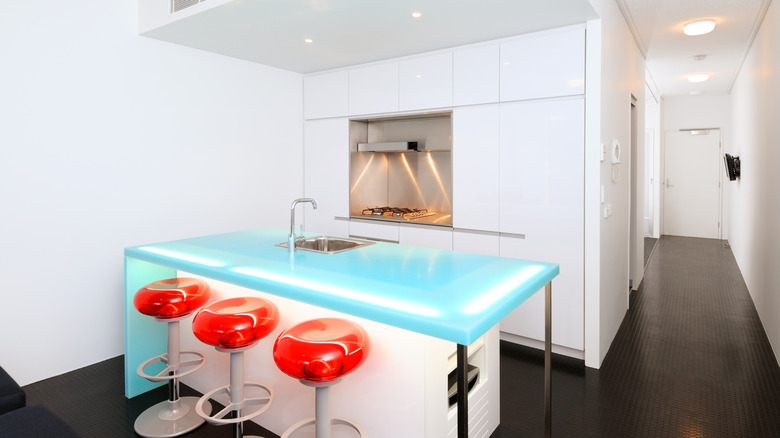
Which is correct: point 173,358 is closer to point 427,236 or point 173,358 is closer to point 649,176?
point 427,236

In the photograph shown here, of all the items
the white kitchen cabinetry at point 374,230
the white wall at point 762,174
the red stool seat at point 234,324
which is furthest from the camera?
the white kitchen cabinetry at point 374,230

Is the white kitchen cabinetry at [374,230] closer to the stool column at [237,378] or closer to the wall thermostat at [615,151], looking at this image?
the wall thermostat at [615,151]

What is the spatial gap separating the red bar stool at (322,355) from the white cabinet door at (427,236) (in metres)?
2.26

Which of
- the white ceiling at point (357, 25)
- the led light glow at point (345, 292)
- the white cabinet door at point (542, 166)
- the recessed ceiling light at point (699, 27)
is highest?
the recessed ceiling light at point (699, 27)

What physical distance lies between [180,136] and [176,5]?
1049 millimetres

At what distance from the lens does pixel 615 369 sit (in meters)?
3.25

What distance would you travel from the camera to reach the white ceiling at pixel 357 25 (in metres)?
2.95

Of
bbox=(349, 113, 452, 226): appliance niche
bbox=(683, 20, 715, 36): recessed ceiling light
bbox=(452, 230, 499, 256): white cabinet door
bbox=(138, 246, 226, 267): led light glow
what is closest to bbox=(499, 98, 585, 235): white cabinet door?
bbox=(452, 230, 499, 256): white cabinet door

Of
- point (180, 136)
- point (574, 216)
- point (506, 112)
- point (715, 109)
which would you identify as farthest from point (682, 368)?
point (715, 109)

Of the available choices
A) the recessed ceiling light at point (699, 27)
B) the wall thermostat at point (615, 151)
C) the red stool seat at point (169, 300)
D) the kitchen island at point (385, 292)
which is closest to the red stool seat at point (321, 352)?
the kitchen island at point (385, 292)

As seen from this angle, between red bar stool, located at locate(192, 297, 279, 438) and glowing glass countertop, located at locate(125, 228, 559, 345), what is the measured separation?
0.14m

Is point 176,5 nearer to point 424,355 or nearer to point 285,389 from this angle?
point 285,389

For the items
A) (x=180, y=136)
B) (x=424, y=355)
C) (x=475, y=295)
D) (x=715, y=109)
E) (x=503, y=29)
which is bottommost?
(x=424, y=355)

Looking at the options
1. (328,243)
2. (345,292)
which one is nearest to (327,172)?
(328,243)
